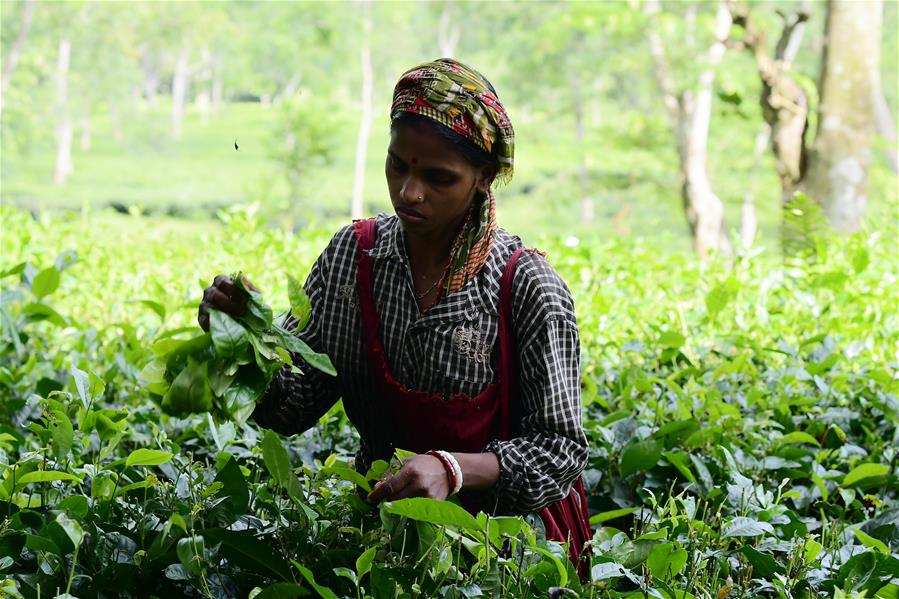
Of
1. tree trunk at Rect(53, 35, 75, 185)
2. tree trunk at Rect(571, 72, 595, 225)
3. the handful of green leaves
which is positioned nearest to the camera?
the handful of green leaves

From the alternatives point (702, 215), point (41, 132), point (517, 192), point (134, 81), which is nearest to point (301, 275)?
point (702, 215)

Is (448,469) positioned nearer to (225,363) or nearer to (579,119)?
(225,363)

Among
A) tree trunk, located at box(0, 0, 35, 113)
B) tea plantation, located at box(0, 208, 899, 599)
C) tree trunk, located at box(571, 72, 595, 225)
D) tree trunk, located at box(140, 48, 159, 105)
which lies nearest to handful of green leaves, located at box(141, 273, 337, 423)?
tea plantation, located at box(0, 208, 899, 599)

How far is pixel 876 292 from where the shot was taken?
3.66 meters

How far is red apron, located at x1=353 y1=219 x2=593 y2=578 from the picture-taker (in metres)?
1.71

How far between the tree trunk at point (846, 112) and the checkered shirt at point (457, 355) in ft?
14.8

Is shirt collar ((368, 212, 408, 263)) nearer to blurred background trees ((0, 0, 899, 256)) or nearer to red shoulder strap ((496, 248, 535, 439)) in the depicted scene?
red shoulder strap ((496, 248, 535, 439))

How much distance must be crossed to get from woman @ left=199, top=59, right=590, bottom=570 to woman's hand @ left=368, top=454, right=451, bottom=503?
0.23ft

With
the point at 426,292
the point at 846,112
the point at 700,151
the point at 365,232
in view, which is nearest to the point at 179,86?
the point at 700,151

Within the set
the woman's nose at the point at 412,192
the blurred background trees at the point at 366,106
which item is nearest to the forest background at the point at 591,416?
the woman's nose at the point at 412,192

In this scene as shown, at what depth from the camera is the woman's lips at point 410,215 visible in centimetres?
161

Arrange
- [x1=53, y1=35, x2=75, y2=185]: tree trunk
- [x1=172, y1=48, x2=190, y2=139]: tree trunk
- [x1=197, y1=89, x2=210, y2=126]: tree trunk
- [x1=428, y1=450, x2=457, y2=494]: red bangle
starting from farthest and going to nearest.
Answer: [x1=197, y1=89, x2=210, y2=126]: tree trunk
[x1=172, y1=48, x2=190, y2=139]: tree trunk
[x1=53, y1=35, x2=75, y2=185]: tree trunk
[x1=428, y1=450, x2=457, y2=494]: red bangle

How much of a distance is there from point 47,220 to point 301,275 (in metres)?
1.50

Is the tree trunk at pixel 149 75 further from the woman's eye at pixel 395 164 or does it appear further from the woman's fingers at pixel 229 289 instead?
the woman's fingers at pixel 229 289
